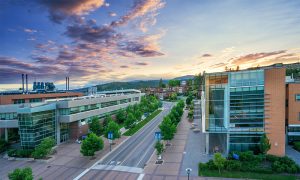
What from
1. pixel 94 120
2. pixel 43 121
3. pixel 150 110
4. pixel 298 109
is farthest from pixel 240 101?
pixel 150 110

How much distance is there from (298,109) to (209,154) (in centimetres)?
2160

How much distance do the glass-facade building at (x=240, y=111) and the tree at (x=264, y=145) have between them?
2.08 meters

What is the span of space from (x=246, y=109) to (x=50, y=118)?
42306 mm

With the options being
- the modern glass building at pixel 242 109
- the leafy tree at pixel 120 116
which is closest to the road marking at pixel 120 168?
the modern glass building at pixel 242 109

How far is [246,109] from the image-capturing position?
3838 centimetres

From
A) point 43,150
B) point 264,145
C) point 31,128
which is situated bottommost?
point 43,150

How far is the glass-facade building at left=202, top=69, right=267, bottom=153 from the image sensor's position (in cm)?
3797

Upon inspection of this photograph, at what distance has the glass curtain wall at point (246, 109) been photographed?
124 ft

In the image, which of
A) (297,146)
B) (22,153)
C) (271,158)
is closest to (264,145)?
(271,158)

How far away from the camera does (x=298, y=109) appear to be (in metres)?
43.7

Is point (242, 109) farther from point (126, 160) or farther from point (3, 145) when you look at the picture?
point (3, 145)

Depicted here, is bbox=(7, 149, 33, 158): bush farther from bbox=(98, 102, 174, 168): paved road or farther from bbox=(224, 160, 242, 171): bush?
bbox=(224, 160, 242, 171): bush

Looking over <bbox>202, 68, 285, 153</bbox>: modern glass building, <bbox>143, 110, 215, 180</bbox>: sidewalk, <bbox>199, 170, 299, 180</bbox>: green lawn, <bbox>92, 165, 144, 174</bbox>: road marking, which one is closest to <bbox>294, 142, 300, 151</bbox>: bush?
<bbox>202, 68, 285, 153</bbox>: modern glass building

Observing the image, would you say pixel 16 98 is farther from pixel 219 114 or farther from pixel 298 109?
pixel 298 109
